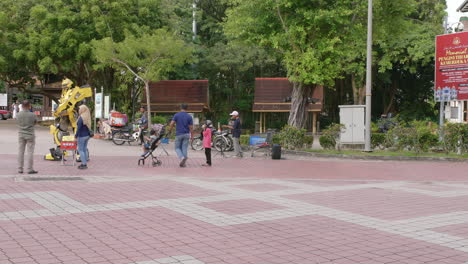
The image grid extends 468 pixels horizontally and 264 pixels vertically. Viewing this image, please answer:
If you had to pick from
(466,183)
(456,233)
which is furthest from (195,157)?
(456,233)

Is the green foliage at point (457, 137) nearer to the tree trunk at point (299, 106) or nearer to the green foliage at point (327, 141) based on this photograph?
the green foliage at point (327, 141)

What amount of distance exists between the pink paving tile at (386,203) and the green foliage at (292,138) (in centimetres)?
1064

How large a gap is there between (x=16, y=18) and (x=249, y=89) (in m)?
18.0

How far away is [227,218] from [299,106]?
16402 millimetres

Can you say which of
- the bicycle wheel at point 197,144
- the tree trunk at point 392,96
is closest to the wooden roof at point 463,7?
the tree trunk at point 392,96

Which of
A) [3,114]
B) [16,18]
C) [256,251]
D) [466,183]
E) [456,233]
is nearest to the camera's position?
[256,251]

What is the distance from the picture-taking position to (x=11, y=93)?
225ft

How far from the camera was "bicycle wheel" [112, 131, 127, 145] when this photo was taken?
24.4m

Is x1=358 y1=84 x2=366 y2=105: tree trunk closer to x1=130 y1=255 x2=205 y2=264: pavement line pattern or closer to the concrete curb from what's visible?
the concrete curb

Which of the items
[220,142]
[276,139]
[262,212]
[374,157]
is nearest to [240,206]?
[262,212]

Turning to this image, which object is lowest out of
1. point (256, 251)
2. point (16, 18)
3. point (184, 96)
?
point (256, 251)

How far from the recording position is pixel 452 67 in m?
21.3

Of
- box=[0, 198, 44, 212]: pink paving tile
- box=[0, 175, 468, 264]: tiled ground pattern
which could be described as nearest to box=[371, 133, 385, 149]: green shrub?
box=[0, 175, 468, 264]: tiled ground pattern

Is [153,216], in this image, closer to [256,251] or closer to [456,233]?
[256,251]
